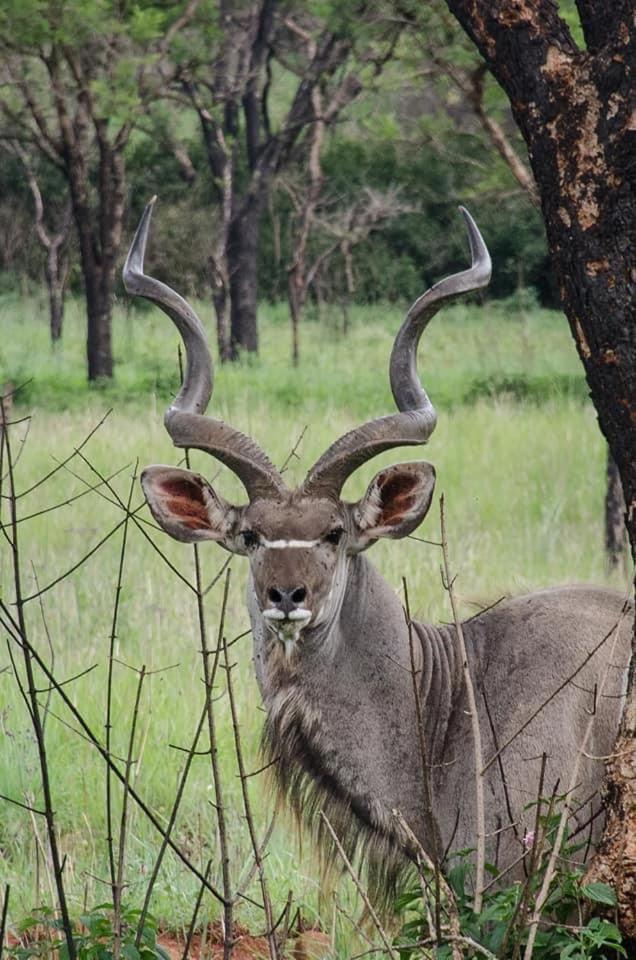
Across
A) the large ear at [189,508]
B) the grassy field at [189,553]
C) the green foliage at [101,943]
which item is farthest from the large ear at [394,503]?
the green foliage at [101,943]

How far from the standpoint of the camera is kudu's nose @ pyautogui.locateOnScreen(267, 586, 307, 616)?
3918mm

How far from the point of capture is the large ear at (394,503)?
4215 mm

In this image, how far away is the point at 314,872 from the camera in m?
4.57

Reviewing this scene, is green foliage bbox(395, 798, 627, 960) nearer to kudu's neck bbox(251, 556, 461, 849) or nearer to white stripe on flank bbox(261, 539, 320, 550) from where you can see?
kudu's neck bbox(251, 556, 461, 849)

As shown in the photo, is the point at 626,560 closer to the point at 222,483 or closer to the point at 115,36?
the point at 222,483

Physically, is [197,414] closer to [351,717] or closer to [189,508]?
[189,508]

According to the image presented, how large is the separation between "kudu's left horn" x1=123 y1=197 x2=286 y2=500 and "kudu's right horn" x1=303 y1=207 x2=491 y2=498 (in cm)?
14

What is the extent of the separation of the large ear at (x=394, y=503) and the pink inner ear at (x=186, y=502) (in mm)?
446

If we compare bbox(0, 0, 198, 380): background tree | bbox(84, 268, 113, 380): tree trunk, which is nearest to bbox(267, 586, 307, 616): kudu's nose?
bbox(0, 0, 198, 380): background tree

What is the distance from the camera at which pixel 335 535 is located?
4.19 m

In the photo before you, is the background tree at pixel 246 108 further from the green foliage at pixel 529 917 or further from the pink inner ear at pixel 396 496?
the green foliage at pixel 529 917

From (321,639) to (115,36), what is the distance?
1247 cm

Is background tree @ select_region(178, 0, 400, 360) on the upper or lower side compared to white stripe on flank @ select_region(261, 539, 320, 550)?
upper

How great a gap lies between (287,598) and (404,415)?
649mm
